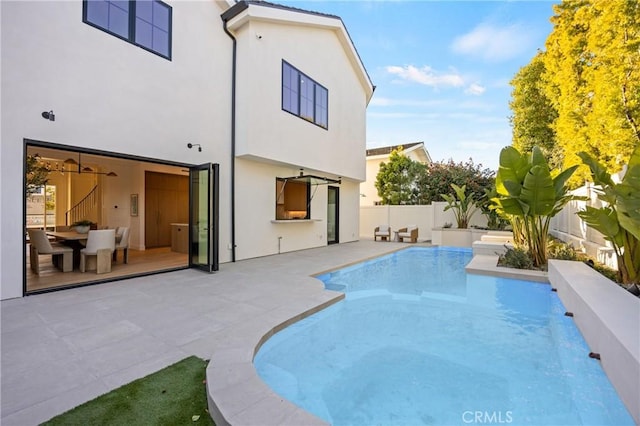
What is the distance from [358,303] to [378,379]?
2777mm

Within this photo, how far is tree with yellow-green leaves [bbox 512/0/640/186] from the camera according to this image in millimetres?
8805

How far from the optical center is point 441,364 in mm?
3986

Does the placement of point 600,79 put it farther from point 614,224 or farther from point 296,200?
point 296,200

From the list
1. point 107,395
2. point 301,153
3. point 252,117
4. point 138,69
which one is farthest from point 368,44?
point 107,395

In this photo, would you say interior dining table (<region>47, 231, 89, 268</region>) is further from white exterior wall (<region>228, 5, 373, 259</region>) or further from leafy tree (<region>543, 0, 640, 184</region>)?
leafy tree (<region>543, 0, 640, 184</region>)

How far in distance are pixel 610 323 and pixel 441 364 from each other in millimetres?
1940

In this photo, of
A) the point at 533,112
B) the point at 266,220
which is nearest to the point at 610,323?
the point at 266,220

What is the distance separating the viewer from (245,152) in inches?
380

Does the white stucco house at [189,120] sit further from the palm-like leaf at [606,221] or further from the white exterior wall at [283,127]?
the palm-like leaf at [606,221]

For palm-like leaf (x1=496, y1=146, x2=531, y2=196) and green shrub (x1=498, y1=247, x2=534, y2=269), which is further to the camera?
green shrub (x1=498, y1=247, x2=534, y2=269)

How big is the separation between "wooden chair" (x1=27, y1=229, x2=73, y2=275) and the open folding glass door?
3031 mm

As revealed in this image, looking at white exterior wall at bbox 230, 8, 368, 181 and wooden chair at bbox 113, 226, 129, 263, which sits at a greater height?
white exterior wall at bbox 230, 8, 368, 181

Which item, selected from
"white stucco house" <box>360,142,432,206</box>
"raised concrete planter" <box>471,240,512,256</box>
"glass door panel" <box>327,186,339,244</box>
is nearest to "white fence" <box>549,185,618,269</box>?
"raised concrete planter" <box>471,240,512,256</box>

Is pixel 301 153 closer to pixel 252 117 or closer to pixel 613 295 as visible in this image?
pixel 252 117
